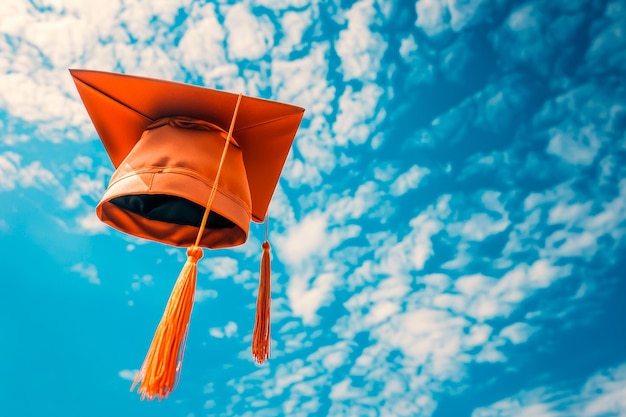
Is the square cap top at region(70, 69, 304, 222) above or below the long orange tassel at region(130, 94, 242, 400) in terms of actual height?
above

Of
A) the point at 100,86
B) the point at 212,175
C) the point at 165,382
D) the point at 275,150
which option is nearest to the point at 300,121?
the point at 275,150

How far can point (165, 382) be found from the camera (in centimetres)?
159

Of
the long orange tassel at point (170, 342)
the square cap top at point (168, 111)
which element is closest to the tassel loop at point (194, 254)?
the long orange tassel at point (170, 342)

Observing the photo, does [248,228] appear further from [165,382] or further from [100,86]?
[100,86]

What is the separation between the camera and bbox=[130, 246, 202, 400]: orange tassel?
62.1 inches

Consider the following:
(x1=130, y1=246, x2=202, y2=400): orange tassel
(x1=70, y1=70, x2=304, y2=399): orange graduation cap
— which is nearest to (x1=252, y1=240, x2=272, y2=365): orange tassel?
(x1=70, y1=70, x2=304, y2=399): orange graduation cap

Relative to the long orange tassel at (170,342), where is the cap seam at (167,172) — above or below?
above

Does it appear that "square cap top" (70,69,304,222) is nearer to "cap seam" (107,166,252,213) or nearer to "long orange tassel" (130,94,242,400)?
"cap seam" (107,166,252,213)

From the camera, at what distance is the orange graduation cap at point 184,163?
183cm

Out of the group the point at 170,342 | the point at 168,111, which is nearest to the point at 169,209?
the point at 168,111

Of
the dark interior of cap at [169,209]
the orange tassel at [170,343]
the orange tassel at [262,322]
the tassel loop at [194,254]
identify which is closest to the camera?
the orange tassel at [170,343]

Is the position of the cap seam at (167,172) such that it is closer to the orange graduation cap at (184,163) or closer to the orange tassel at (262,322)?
the orange graduation cap at (184,163)

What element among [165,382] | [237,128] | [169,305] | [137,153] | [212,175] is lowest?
[165,382]

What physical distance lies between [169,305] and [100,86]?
118 centimetres
